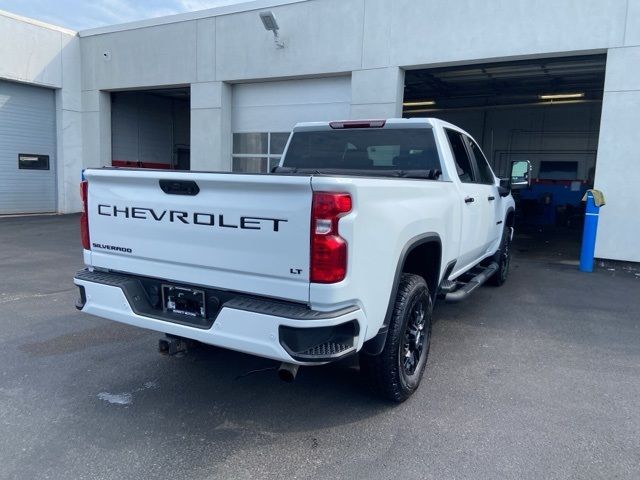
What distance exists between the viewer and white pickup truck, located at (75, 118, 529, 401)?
107 inches

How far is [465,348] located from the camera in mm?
4879

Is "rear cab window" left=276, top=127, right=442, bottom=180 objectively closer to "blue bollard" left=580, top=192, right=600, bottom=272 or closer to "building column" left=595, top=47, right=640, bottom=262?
"blue bollard" left=580, top=192, right=600, bottom=272

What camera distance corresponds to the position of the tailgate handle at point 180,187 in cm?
309

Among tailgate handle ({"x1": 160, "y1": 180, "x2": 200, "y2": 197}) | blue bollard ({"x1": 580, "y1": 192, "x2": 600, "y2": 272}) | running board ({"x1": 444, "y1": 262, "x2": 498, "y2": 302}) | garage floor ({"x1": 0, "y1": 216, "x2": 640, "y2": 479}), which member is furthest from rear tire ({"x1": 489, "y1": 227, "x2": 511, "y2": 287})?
tailgate handle ({"x1": 160, "y1": 180, "x2": 200, "y2": 197})

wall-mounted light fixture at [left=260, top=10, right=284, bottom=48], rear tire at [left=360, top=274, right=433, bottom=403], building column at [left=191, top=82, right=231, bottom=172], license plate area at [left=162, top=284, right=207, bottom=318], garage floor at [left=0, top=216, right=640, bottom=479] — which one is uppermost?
wall-mounted light fixture at [left=260, top=10, right=284, bottom=48]

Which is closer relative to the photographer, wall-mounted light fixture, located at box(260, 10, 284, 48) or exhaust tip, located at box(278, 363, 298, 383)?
exhaust tip, located at box(278, 363, 298, 383)

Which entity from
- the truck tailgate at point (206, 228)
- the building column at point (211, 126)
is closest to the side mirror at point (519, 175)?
the truck tailgate at point (206, 228)

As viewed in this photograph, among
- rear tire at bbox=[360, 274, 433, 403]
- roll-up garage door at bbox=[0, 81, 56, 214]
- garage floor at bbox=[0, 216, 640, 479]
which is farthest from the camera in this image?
roll-up garage door at bbox=[0, 81, 56, 214]

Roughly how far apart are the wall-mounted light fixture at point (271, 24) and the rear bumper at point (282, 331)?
34.1ft

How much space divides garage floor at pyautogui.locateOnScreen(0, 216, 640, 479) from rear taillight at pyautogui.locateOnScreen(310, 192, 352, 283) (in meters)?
1.13

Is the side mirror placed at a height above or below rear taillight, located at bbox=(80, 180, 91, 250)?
above

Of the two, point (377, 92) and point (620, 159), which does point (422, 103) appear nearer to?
point (377, 92)

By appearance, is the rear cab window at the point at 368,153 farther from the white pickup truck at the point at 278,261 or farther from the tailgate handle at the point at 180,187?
the tailgate handle at the point at 180,187

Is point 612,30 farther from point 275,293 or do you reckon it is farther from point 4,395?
point 4,395
